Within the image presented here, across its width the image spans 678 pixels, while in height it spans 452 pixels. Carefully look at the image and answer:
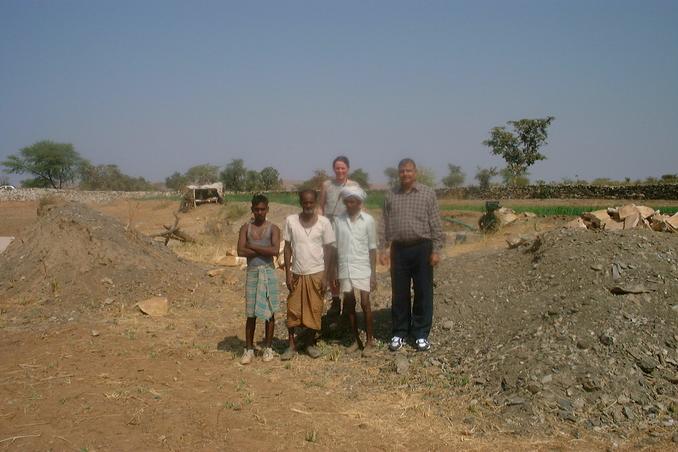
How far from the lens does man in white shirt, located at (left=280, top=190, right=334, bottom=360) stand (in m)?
4.62

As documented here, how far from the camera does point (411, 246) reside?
15.2 feet

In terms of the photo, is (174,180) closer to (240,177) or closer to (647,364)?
(240,177)

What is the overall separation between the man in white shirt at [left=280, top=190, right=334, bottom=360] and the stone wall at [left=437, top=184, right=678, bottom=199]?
75.6ft

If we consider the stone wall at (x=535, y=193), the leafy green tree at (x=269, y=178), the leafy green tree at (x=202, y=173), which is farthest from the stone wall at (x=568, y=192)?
the leafy green tree at (x=202, y=173)

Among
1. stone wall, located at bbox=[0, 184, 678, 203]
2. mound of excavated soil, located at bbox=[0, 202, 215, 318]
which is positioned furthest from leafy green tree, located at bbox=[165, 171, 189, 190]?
mound of excavated soil, located at bbox=[0, 202, 215, 318]

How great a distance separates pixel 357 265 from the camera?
462 cm

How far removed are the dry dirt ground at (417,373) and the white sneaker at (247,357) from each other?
107 mm

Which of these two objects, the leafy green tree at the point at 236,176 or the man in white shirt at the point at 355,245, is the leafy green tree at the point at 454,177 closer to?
the leafy green tree at the point at 236,176

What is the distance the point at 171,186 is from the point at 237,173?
14.5m

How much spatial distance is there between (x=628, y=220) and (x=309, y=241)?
4.10 metres

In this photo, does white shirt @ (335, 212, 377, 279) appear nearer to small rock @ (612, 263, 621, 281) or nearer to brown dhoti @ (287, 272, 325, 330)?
brown dhoti @ (287, 272, 325, 330)

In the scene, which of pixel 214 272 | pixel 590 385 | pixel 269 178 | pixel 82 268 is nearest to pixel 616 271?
pixel 590 385

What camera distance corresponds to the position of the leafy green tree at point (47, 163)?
50.3m

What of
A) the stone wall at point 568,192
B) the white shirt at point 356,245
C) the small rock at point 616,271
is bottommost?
the small rock at point 616,271
